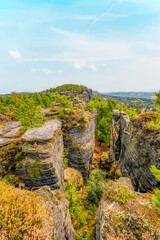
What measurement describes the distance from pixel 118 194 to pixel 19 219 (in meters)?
7.83

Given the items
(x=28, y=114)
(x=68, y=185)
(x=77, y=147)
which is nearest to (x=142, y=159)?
(x=77, y=147)

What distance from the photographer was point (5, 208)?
530 centimetres

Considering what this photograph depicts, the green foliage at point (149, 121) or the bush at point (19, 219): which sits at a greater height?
the green foliage at point (149, 121)

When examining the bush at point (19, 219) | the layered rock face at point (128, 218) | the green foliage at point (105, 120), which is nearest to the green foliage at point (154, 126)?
the layered rock face at point (128, 218)

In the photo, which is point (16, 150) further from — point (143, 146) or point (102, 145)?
point (102, 145)

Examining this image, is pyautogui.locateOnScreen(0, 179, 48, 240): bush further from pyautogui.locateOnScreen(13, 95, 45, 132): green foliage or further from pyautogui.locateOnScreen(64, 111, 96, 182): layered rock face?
pyautogui.locateOnScreen(64, 111, 96, 182): layered rock face

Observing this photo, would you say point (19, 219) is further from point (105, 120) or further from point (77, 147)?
point (105, 120)

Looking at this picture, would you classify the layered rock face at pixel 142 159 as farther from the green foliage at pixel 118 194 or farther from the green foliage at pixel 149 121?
the green foliage at pixel 118 194

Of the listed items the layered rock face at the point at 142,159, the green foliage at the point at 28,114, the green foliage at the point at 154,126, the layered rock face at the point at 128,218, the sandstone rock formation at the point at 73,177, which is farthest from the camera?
the sandstone rock formation at the point at 73,177

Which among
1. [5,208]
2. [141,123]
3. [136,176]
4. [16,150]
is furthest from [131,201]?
[16,150]

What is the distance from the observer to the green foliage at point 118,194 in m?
8.92

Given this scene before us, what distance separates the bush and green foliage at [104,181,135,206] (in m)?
6.21

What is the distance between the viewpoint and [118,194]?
9297 mm

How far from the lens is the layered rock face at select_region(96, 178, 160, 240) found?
702cm
